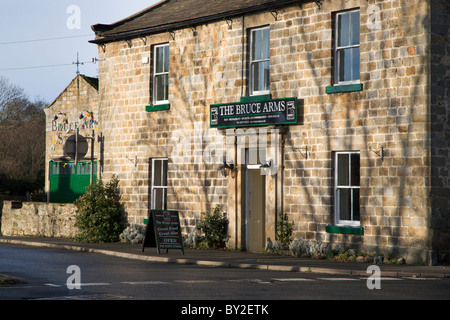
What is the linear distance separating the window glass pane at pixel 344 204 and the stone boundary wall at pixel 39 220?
1115 centimetres

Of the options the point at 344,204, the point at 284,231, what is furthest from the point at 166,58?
the point at 344,204

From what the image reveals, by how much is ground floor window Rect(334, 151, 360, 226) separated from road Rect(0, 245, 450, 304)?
3689 mm

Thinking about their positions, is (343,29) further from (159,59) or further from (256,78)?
(159,59)

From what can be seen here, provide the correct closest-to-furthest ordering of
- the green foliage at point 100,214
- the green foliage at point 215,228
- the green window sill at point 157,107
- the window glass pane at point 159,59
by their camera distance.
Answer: the green foliage at point 215,228
the green window sill at point 157,107
the window glass pane at point 159,59
the green foliage at point 100,214

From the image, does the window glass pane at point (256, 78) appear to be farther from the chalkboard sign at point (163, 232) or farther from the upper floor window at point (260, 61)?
the chalkboard sign at point (163, 232)

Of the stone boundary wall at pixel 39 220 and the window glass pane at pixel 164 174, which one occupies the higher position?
the window glass pane at pixel 164 174

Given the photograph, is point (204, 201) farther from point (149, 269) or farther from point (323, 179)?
point (149, 269)

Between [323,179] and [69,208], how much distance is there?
11308 mm

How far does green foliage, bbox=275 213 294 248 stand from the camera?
19234 mm

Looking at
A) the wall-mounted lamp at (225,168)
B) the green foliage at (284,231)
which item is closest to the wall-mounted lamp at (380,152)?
the green foliage at (284,231)

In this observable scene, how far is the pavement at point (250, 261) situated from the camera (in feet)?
49.1

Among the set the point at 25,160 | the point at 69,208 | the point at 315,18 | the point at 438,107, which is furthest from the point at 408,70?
the point at 25,160

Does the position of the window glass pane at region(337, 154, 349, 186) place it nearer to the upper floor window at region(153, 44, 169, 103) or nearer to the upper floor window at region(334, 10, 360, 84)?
the upper floor window at region(334, 10, 360, 84)

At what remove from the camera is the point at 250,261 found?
56.5 feet
